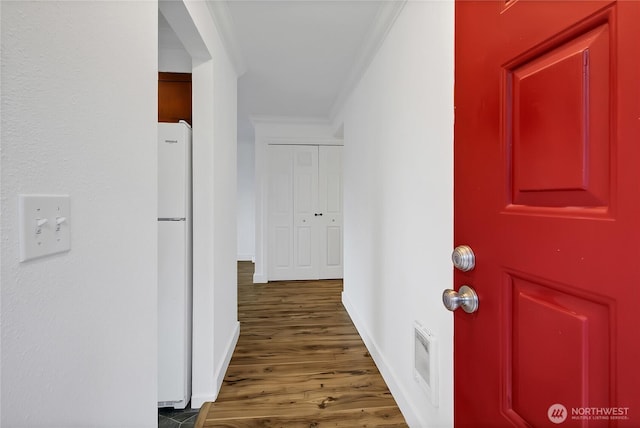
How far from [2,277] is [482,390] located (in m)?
1.00

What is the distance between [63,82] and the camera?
58cm

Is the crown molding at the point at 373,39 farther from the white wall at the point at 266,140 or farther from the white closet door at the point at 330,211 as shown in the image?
the white closet door at the point at 330,211

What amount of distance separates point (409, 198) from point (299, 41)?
1521mm

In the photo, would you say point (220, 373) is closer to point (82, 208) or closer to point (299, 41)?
point (82, 208)

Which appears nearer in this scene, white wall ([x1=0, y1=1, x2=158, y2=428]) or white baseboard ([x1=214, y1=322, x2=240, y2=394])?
white wall ([x1=0, y1=1, x2=158, y2=428])

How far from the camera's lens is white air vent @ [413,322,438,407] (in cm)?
120

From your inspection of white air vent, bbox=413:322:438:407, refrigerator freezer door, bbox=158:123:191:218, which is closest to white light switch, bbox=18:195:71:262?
refrigerator freezer door, bbox=158:123:191:218

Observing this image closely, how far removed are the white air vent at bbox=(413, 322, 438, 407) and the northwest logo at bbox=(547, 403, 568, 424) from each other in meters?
0.73

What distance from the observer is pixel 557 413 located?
0.49 meters

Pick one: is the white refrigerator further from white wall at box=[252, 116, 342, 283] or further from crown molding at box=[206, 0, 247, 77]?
white wall at box=[252, 116, 342, 283]

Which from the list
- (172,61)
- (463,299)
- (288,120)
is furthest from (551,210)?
(288,120)

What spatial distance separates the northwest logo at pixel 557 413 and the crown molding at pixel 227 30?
2.17m

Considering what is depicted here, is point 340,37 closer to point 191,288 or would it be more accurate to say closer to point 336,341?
point 191,288

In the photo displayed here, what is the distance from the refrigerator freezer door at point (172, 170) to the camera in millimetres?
1576
